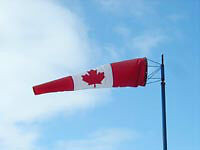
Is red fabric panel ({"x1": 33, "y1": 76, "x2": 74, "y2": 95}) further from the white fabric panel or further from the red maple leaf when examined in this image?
the red maple leaf

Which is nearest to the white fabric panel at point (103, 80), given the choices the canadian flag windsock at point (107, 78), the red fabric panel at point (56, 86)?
the canadian flag windsock at point (107, 78)

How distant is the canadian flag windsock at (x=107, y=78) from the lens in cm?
1864

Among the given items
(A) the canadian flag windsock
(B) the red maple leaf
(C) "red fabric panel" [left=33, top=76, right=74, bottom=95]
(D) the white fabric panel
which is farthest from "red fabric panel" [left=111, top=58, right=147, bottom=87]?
(C) "red fabric panel" [left=33, top=76, right=74, bottom=95]

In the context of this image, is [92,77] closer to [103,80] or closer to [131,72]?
[103,80]

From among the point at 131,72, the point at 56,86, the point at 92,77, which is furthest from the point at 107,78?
the point at 56,86

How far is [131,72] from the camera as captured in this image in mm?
18766

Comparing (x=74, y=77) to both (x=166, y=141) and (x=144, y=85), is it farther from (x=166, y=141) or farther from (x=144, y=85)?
(x=166, y=141)

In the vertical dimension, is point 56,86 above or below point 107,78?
below

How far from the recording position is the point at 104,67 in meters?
19.2

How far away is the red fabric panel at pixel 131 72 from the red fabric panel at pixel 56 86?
2.02 meters

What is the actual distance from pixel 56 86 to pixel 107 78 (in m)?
2.30

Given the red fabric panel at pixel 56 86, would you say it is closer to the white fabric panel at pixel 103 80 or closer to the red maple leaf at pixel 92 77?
the white fabric panel at pixel 103 80

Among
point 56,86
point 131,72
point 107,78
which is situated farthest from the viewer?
point 107,78

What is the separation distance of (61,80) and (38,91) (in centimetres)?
116
